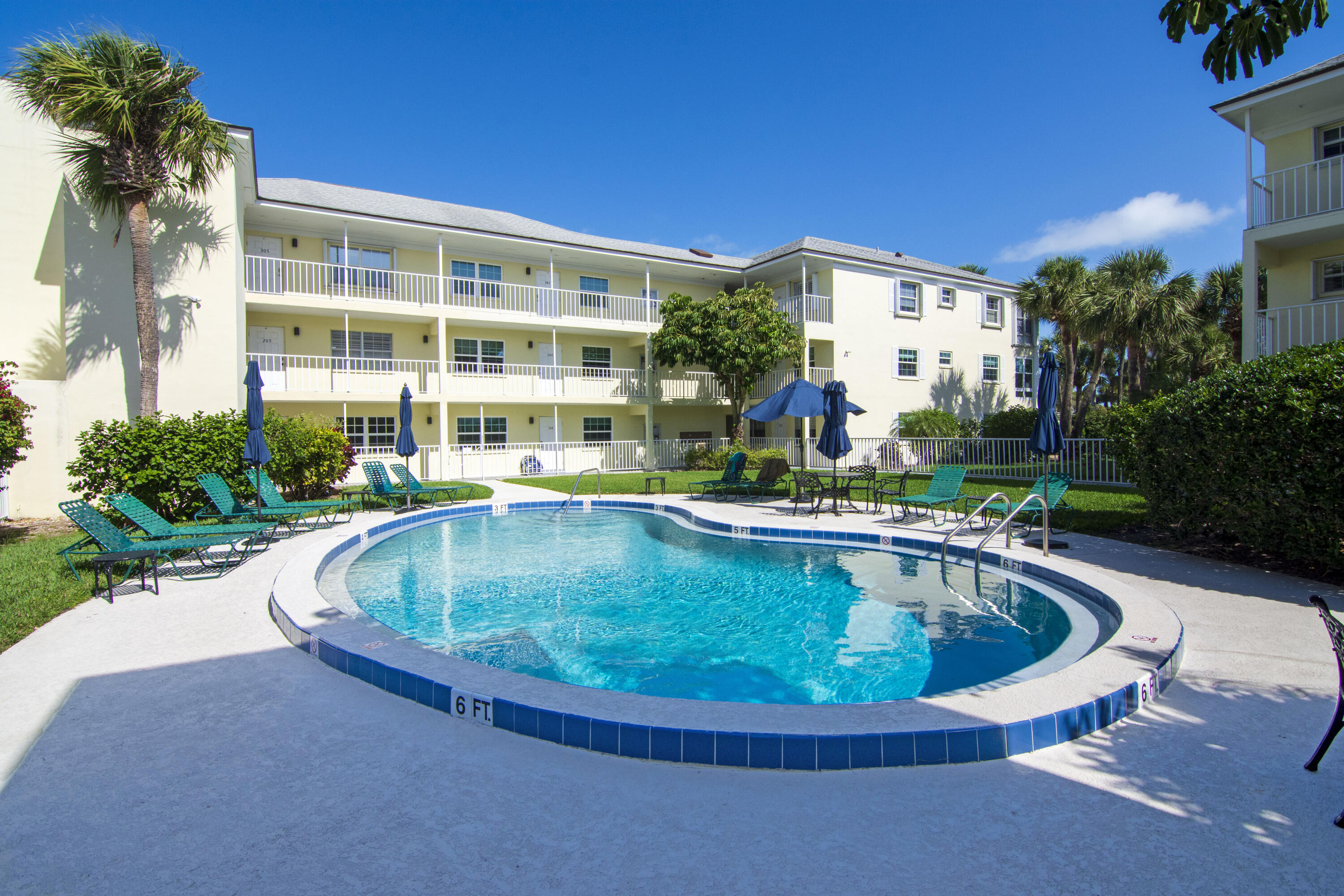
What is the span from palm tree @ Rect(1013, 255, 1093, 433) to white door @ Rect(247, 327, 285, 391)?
2616cm

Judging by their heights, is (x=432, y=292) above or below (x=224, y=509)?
above

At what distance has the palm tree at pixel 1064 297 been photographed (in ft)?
79.1

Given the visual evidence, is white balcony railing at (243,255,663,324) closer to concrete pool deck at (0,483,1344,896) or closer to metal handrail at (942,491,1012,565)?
metal handrail at (942,491,1012,565)

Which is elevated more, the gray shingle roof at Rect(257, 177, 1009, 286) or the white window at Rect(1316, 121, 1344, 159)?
the gray shingle roof at Rect(257, 177, 1009, 286)

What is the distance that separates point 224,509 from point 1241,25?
479 inches

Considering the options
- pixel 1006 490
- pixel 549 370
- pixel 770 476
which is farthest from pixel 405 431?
pixel 1006 490

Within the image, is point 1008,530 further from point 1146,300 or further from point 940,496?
point 1146,300

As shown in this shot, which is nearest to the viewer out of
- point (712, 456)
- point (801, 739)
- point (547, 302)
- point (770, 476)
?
point (801, 739)

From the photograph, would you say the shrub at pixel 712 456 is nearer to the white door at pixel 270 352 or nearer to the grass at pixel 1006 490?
the grass at pixel 1006 490

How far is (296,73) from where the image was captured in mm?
15352

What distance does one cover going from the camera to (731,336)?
69.2 ft

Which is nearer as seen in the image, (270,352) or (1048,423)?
(1048,423)

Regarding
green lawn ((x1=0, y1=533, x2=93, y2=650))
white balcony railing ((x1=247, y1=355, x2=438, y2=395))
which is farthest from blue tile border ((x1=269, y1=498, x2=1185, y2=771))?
white balcony railing ((x1=247, y1=355, x2=438, y2=395))

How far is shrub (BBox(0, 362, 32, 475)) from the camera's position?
29.2 ft
